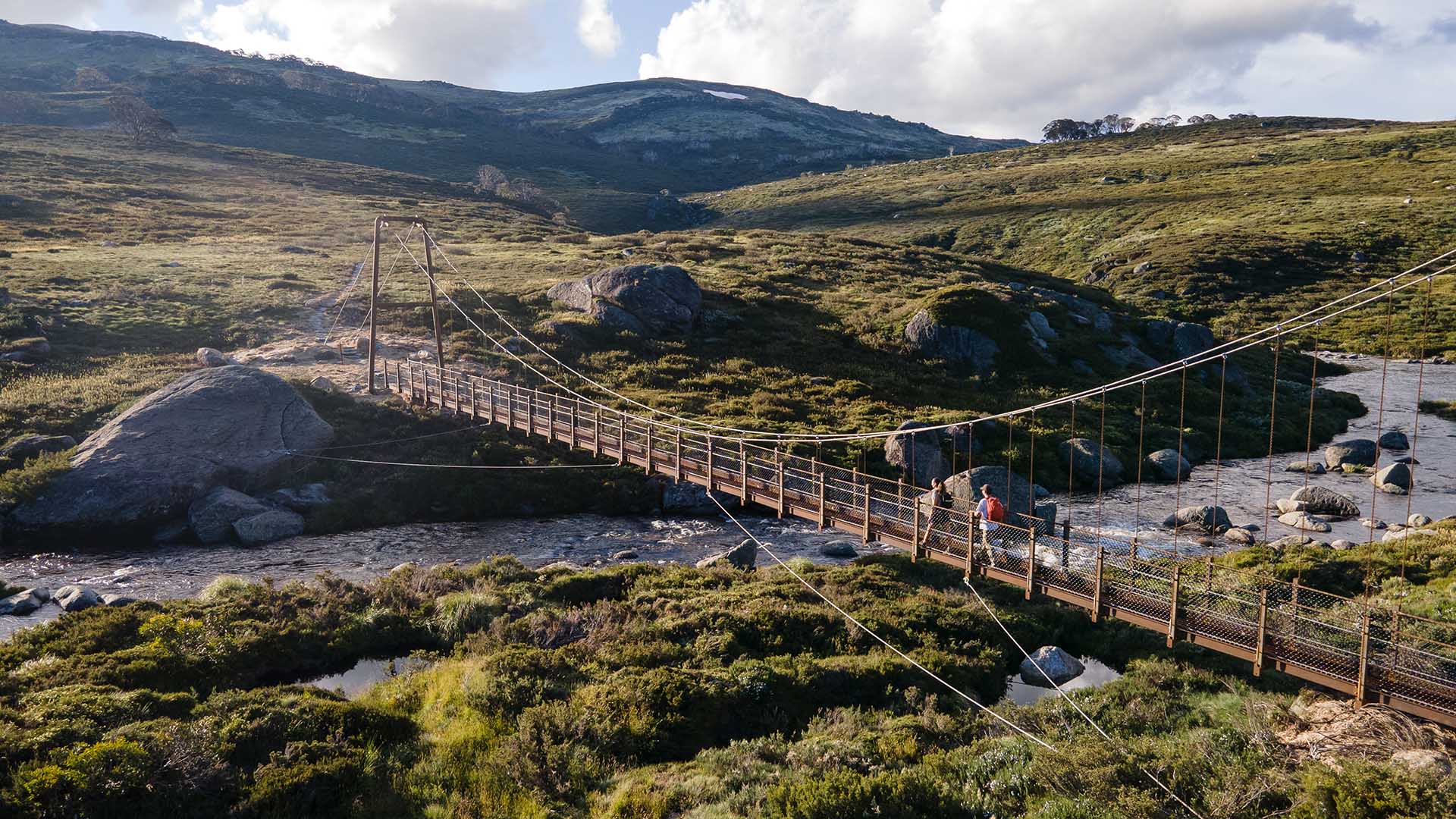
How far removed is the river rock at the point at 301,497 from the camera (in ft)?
89.4

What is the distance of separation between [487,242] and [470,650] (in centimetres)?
6107

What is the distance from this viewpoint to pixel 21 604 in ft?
62.8

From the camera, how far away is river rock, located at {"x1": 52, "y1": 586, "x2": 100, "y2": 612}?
755 inches

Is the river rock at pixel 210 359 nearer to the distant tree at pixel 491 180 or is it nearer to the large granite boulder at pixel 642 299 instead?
the large granite boulder at pixel 642 299

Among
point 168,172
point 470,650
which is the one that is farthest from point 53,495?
point 168,172

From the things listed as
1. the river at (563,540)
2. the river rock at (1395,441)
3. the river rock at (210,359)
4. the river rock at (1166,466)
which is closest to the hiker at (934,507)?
the river at (563,540)

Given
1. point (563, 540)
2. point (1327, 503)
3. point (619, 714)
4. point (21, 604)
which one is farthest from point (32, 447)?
point (1327, 503)

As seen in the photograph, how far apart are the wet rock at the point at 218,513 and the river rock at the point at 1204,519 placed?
2975 centimetres

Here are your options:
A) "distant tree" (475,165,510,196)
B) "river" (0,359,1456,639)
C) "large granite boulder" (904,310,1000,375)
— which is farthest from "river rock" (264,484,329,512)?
"distant tree" (475,165,510,196)

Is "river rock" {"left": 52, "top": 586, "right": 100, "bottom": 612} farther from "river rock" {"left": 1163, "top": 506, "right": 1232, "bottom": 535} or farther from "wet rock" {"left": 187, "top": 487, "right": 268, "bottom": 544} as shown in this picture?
"river rock" {"left": 1163, "top": 506, "right": 1232, "bottom": 535}

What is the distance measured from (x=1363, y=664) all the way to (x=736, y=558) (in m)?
15.2

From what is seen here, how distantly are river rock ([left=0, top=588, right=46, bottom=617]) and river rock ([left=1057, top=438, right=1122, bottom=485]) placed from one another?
32790 millimetres

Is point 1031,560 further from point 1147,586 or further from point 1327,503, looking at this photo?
point 1327,503

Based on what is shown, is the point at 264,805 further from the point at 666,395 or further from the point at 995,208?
the point at 995,208
